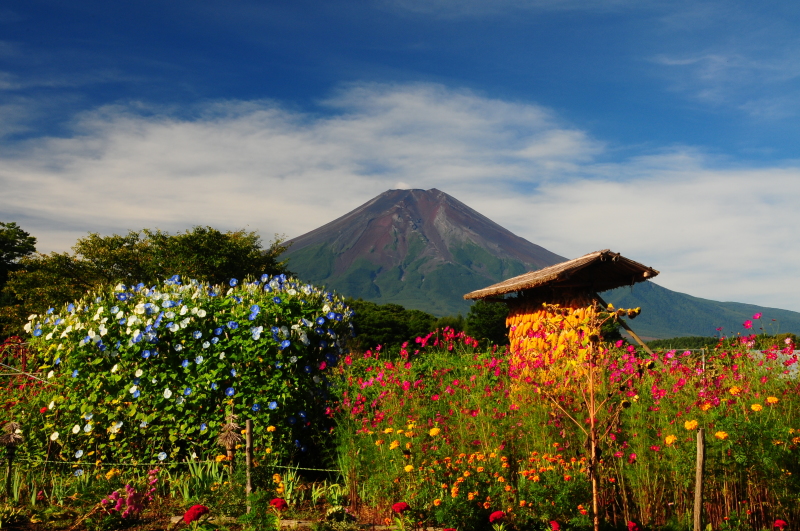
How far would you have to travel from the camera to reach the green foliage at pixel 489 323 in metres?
26.2

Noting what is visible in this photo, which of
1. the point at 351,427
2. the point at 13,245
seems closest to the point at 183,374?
the point at 351,427

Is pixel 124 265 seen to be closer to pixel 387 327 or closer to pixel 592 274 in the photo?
pixel 387 327

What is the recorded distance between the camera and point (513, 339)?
35.4ft

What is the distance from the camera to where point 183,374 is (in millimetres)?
5246

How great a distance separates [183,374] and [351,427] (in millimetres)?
1668

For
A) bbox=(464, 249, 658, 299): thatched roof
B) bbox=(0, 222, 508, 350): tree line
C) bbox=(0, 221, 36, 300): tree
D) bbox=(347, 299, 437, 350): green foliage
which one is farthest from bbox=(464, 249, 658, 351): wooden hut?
bbox=(0, 221, 36, 300): tree

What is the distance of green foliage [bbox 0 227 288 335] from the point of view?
2238 centimetres

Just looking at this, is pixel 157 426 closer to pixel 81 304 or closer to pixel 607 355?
pixel 81 304

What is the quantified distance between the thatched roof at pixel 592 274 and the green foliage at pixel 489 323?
1549cm

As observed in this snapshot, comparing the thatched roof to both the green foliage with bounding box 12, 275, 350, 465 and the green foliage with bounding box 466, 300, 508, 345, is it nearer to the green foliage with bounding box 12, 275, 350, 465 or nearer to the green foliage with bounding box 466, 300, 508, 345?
the green foliage with bounding box 12, 275, 350, 465

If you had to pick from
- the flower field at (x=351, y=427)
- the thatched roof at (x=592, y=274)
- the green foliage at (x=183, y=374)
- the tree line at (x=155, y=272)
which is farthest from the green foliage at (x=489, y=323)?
the green foliage at (x=183, y=374)

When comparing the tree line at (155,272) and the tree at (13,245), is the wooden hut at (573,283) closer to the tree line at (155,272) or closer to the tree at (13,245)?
the tree line at (155,272)

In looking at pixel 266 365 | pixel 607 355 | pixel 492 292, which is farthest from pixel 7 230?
pixel 607 355

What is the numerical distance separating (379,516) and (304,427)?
5.21 feet
